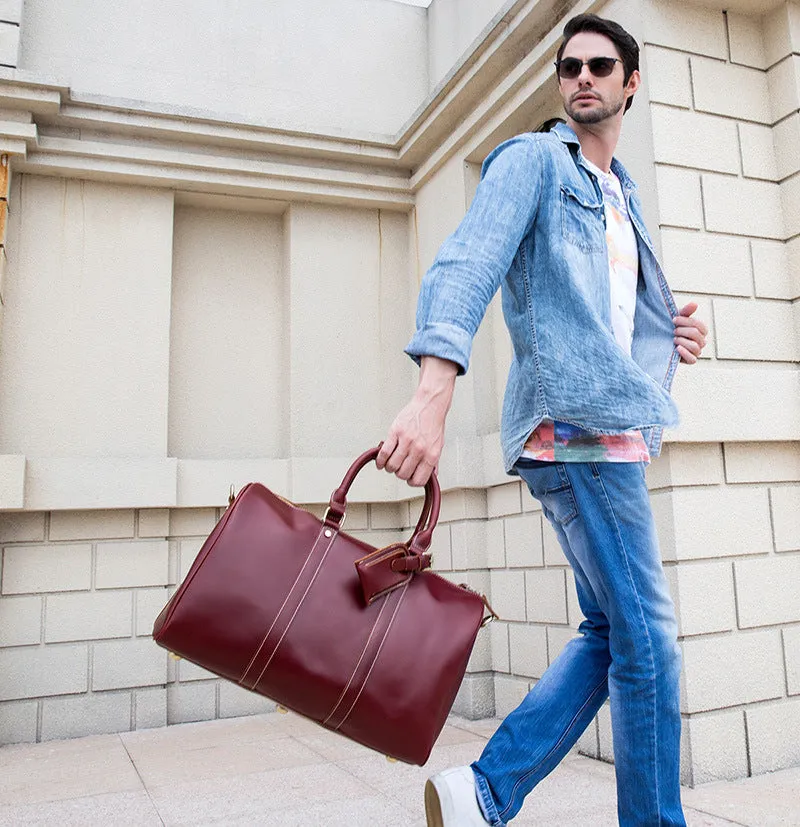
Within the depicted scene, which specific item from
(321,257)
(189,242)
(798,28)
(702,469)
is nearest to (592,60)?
(702,469)

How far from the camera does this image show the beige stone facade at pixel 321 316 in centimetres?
279

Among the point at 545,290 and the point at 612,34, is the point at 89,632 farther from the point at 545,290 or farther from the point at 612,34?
the point at 612,34

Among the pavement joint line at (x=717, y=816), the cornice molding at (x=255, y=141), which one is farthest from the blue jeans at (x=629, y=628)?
the cornice molding at (x=255, y=141)

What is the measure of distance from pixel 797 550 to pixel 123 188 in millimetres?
3601

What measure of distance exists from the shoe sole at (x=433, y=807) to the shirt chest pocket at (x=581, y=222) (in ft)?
3.48

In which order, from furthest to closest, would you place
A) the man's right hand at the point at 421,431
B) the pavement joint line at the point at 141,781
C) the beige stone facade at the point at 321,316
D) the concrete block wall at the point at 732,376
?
the beige stone facade at the point at 321,316, the concrete block wall at the point at 732,376, the pavement joint line at the point at 141,781, the man's right hand at the point at 421,431

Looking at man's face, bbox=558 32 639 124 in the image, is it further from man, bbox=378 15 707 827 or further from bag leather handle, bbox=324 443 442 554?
bag leather handle, bbox=324 443 442 554

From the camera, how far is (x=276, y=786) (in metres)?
2.75

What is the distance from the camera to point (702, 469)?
272cm

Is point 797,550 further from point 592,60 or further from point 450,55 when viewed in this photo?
point 450,55

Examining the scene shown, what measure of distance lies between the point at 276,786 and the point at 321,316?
2.50 m

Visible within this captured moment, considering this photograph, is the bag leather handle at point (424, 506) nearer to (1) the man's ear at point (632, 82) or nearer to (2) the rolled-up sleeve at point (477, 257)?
(2) the rolled-up sleeve at point (477, 257)

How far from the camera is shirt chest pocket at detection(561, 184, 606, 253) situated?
150cm

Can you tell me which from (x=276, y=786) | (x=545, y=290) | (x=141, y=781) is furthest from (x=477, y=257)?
(x=141, y=781)
